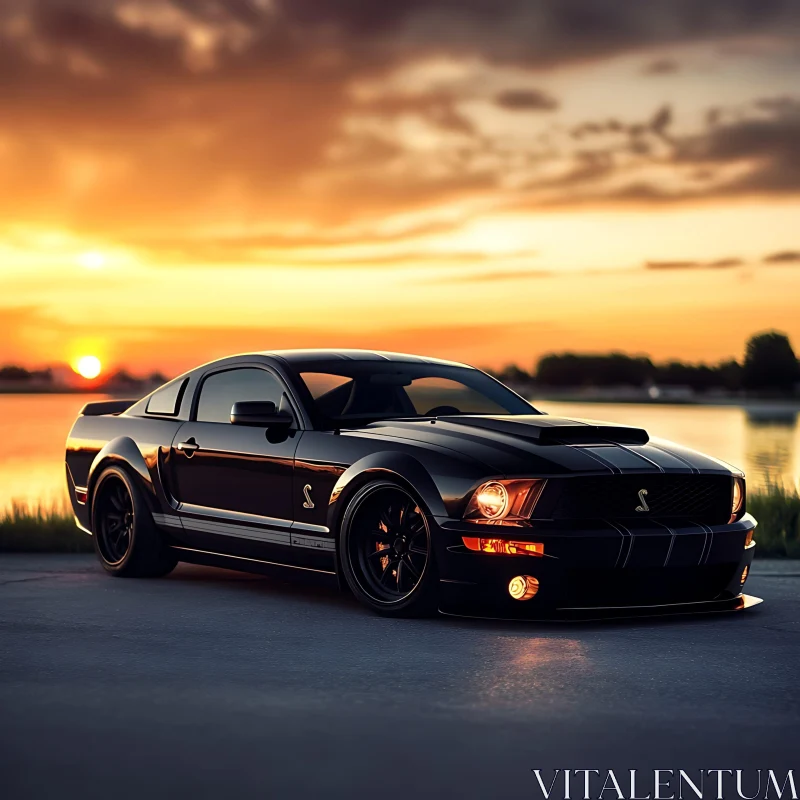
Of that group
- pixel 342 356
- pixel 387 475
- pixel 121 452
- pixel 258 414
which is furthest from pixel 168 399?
pixel 387 475

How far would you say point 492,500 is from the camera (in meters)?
7.41

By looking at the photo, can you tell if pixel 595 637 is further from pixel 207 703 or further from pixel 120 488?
pixel 120 488

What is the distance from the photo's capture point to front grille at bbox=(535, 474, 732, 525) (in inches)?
290

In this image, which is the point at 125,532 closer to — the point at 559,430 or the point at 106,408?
the point at 106,408

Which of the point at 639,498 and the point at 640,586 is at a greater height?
the point at 639,498

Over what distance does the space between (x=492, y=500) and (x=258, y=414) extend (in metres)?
1.70

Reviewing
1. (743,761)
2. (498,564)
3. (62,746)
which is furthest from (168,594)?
(743,761)

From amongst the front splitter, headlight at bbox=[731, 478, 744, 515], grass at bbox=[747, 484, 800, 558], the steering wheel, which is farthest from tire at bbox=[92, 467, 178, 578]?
grass at bbox=[747, 484, 800, 558]

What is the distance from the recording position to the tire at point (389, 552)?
24.7ft

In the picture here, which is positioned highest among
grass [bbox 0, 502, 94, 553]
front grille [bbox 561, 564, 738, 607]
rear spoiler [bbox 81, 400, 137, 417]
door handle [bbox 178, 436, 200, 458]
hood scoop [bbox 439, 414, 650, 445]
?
rear spoiler [bbox 81, 400, 137, 417]

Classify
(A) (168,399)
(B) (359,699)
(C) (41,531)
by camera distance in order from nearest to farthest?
(B) (359,699) < (A) (168,399) < (C) (41,531)

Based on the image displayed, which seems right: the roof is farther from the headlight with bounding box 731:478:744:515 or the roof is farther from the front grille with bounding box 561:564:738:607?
the front grille with bounding box 561:564:738:607

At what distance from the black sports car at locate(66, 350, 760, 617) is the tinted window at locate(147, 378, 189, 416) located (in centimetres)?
2

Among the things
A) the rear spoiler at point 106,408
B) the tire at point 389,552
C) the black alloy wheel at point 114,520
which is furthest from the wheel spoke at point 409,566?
the rear spoiler at point 106,408
